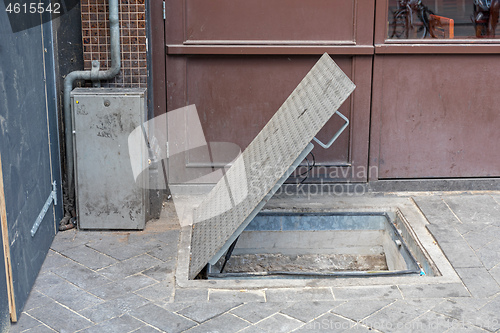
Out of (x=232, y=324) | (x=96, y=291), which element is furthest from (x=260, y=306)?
(x=96, y=291)

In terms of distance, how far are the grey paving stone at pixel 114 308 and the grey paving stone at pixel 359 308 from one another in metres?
1.30

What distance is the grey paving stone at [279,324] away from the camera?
3738 millimetres

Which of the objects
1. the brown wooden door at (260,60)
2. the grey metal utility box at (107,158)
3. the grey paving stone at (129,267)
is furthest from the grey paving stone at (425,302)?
the grey metal utility box at (107,158)

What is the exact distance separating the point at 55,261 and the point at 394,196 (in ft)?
10.7

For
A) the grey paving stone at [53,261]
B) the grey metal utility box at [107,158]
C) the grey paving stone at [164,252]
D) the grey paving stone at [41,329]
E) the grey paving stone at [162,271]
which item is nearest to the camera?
the grey paving stone at [41,329]

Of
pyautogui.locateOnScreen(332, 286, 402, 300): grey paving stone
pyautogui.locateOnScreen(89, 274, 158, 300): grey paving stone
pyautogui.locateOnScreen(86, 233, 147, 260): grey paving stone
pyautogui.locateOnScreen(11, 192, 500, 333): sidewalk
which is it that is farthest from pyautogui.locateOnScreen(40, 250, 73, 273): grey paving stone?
pyautogui.locateOnScreen(332, 286, 402, 300): grey paving stone

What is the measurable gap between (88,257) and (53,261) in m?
0.26

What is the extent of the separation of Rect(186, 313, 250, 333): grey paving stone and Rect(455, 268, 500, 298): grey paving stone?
1.63 meters

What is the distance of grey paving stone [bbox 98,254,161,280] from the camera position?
445cm

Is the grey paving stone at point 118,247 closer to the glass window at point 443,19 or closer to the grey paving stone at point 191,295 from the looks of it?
the grey paving stone at point 191,295

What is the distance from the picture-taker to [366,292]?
4.16 meters

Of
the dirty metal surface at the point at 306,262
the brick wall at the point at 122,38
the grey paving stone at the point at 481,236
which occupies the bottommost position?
the dirty metal surface at the point at 306,262

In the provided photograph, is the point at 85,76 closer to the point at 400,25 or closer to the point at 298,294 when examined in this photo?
the point at 298,294

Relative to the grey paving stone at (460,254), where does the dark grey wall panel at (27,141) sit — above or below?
above
